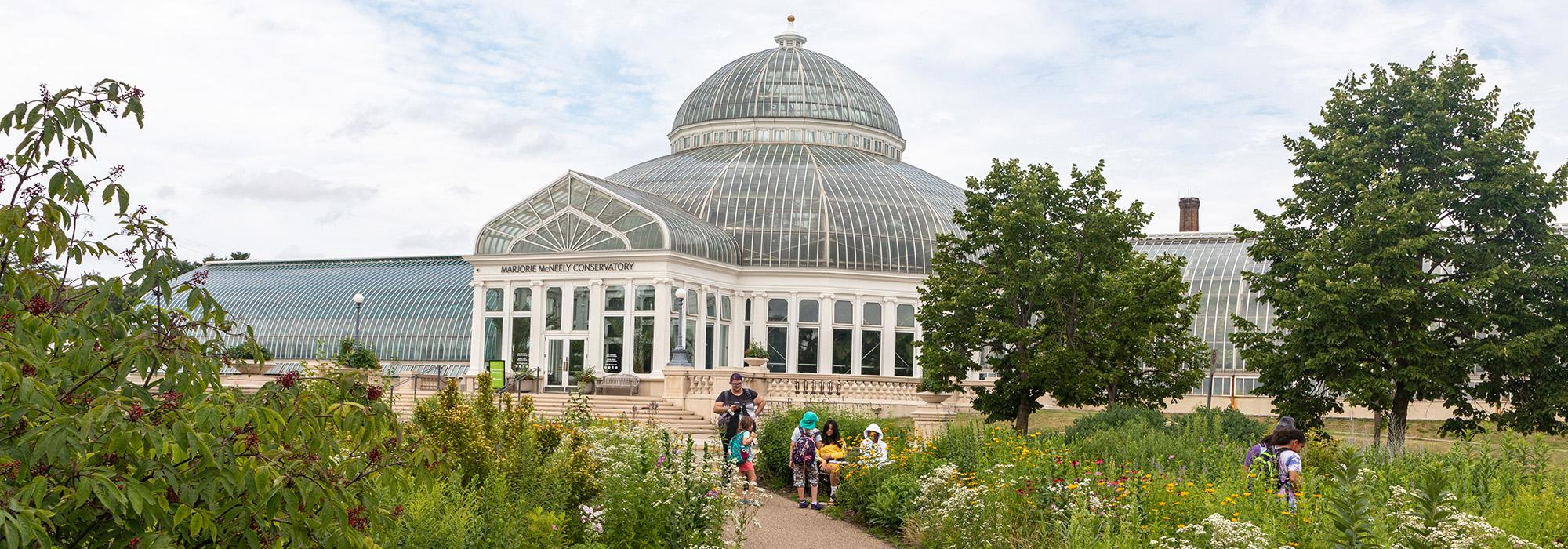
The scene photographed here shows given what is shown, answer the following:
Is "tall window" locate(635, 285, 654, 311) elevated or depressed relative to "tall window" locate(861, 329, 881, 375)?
elevated

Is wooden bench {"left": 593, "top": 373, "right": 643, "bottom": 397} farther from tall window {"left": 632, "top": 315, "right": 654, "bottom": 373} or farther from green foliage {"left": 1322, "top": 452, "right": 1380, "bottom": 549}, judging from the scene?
green foliage {"left": 1322, "top": 452, "right": 1380, "bottom": 549}

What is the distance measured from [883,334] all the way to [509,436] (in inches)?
1331

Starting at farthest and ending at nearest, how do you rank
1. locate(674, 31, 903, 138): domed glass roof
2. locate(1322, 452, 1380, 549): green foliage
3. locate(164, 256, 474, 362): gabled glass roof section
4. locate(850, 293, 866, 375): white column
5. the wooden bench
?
1. locate(674, 31, 903, 138): domed glass roof
2. locate(164, 256, 474, 362): gabled glass roof section
3. locate(850, 293, 866, 375): white column
4. the wooden bench
5. locate(1322, 452, 1380, 549): green foliage

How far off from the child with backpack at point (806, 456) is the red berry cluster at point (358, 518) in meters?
11.7

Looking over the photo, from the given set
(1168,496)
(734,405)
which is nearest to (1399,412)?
(734,405)

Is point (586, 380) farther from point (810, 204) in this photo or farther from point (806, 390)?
point (810, 204)

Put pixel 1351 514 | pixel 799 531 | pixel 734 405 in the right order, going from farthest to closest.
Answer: pixel 734 405, pixel 799 531, pixel 1351 514

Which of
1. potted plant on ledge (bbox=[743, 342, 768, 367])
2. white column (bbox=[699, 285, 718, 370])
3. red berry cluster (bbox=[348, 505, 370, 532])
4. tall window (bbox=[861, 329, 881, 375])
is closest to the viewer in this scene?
red berry cluster (bbox=[348, 505, 370, 532])

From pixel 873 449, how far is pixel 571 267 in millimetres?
26376

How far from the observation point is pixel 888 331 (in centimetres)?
4659

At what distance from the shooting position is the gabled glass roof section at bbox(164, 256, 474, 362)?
170ft

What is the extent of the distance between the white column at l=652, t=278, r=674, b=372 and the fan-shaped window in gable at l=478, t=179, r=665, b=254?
4.14ft

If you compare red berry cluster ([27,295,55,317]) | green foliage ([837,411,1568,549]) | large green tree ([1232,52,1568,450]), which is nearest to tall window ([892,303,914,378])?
large green tree ([1232,52,1568,450])

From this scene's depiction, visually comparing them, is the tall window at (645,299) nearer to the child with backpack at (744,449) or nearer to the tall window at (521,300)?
the tall window at (521,300)
